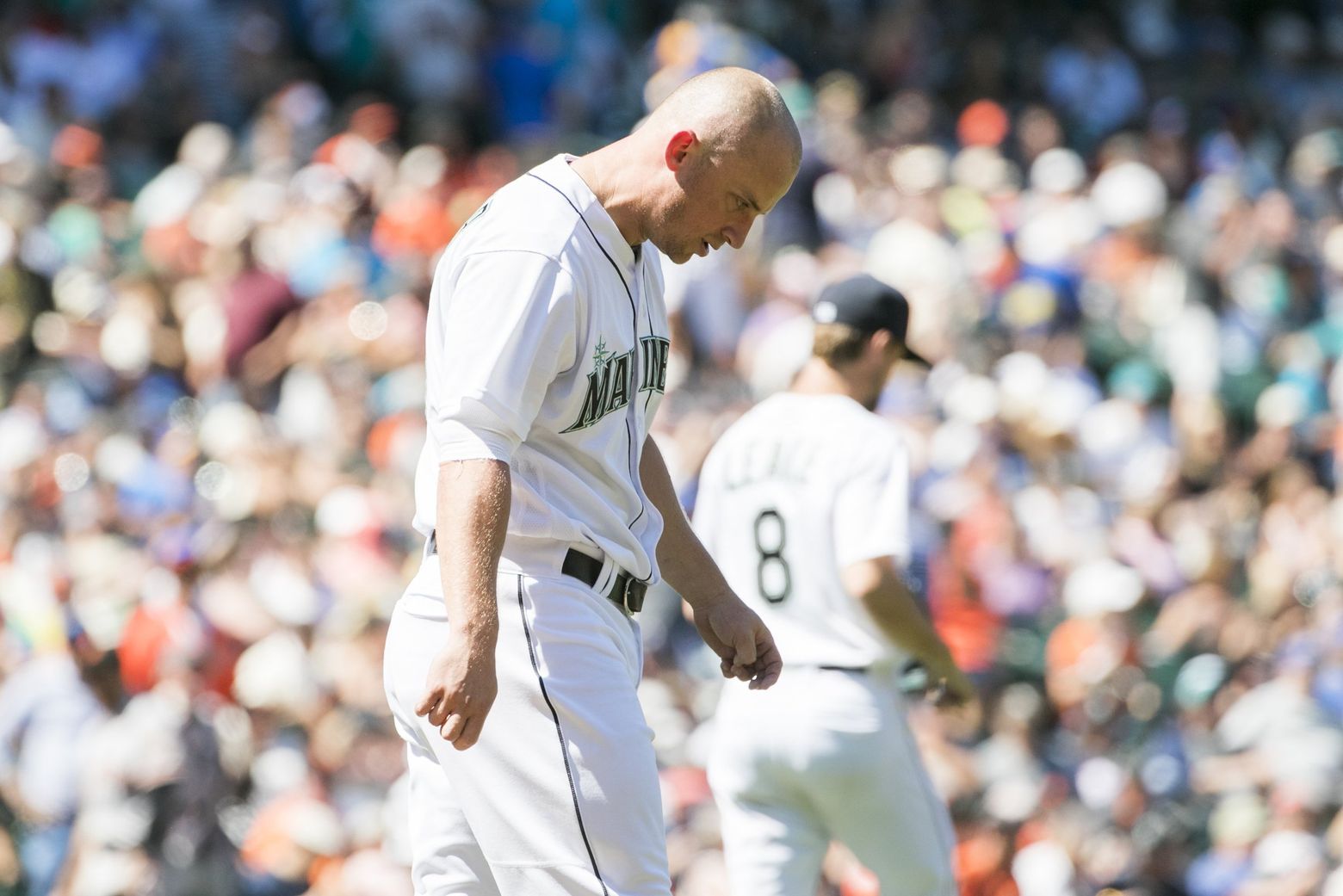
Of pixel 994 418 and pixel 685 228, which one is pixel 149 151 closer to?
pixel 994 418

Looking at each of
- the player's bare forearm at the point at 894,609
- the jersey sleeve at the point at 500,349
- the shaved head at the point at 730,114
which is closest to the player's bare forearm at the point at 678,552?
the jersey sleeve at the point at 500,349

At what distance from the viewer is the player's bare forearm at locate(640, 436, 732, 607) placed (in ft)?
13.4

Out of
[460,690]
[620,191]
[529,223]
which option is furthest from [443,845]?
A: [620,191]

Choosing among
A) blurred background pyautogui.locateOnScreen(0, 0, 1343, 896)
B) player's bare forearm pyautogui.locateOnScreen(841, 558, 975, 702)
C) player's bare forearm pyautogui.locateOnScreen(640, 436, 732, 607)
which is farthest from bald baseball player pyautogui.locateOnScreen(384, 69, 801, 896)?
blurred background pyautogui.locateOnScreen(0, 0, 1343, 896)

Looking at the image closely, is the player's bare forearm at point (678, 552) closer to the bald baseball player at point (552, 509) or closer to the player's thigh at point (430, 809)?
the bald baseball player at point (552, 509)

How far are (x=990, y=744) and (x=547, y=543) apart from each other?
565cm

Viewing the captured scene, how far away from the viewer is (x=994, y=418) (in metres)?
10.8

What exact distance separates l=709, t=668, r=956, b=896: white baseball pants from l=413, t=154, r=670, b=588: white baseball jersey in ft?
5.21

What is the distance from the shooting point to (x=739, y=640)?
4.10m

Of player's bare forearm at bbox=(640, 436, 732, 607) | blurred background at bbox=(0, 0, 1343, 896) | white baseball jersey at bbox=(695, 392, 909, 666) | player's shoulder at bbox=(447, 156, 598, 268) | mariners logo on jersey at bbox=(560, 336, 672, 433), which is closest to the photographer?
player's shoulder at bbox=(447, 156, 598, 268)

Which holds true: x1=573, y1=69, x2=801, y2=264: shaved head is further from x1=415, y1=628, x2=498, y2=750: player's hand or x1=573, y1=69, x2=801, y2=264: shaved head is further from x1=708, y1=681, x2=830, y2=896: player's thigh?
x1=708, y1=681, x2=830, y2=896: player's thigh

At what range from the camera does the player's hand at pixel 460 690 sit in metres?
3.22

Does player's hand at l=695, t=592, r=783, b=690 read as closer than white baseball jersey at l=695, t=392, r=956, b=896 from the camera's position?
Yes

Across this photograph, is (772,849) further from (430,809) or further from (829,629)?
(430,809)
